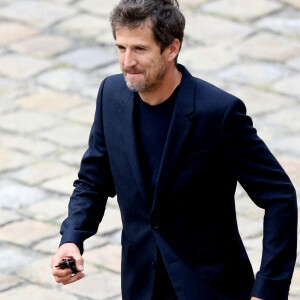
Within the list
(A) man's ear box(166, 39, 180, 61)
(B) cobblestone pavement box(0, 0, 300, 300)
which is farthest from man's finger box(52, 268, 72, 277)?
(B) cobblestone pavement box(0, 0, 300, 300)

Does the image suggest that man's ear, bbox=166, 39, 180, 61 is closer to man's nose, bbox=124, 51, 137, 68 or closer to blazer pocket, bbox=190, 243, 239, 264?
man's nose, bbox=124, 51, 137, 68

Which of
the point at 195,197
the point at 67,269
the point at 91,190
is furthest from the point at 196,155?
the point at 67,269

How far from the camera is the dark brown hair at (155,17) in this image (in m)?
3.30

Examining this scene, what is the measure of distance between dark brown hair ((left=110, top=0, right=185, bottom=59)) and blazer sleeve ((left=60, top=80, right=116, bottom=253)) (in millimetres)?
438

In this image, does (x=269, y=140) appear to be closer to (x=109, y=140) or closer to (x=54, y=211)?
(x=54, y=211)

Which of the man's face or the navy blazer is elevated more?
the man's face

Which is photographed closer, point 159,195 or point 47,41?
point 159,195

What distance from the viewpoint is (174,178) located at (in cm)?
343

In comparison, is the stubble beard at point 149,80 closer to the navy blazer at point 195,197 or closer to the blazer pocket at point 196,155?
the navy blazer at point 195,197

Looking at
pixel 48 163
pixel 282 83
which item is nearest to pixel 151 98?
pixel 48 163

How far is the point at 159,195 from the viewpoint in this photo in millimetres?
3428

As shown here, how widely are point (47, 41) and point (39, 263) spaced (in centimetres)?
340

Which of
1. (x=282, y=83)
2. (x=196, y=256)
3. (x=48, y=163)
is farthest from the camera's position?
(x=282, y=83)

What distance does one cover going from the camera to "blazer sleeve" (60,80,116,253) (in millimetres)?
3646
